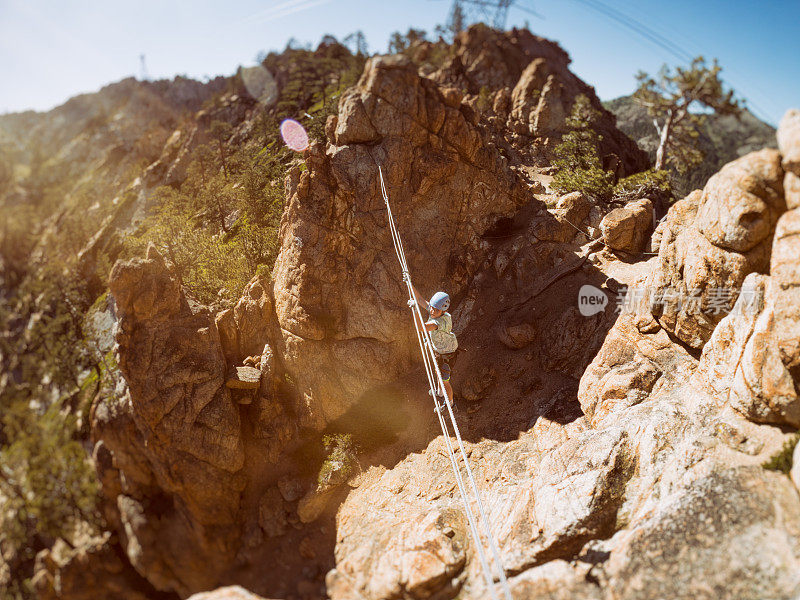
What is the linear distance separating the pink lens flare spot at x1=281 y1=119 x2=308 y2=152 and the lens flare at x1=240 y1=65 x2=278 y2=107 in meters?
12.1

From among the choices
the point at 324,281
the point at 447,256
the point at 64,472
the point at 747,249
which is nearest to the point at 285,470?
the point at 324,281

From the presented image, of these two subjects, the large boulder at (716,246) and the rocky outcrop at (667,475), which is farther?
the large boulder at (716,246)

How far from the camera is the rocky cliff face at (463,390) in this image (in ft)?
26.3

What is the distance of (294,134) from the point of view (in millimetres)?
35094

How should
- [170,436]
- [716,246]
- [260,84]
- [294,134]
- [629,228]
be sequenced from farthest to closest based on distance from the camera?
[260,84] < [294,134] < [629,228] < [170,436] < [716,246]

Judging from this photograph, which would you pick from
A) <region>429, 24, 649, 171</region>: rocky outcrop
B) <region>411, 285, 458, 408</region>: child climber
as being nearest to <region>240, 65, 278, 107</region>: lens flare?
<region>429, 24, 649, 171</region>: rocky outcrop

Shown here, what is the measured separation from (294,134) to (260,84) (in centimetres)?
2709

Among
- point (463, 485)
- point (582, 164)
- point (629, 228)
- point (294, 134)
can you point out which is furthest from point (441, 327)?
point (294, 134)

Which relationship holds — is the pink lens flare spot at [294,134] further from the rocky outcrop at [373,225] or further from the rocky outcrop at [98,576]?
the rocky outcrop at [98,576]

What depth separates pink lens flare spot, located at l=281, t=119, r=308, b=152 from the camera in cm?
3059

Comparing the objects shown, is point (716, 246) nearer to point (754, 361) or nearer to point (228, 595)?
point (754, 361)

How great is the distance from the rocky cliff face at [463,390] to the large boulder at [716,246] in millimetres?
64

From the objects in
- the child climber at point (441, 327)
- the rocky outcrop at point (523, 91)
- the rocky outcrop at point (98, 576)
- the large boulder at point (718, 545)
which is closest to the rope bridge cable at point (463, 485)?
the child climber at point (441, 327)

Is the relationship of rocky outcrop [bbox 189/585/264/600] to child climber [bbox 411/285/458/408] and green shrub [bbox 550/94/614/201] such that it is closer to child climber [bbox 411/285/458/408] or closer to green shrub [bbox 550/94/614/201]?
child climber [bbox 411/285/458/408]
